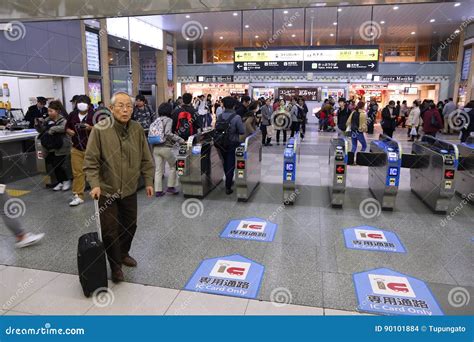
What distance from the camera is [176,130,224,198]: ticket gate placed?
542cm

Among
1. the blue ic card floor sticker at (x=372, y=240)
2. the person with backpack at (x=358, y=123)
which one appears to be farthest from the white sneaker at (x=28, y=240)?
the person with backpack at (x=358, y=123)

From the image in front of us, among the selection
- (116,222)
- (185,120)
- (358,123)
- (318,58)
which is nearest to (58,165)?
(185,120)

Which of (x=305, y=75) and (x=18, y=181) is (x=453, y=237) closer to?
(x=18, y=181)

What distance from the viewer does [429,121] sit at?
1022cm

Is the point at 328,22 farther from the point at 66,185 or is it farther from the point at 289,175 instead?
the point at 66,185

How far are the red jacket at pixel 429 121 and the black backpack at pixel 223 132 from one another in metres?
7.22

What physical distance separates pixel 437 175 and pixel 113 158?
4.33 metres

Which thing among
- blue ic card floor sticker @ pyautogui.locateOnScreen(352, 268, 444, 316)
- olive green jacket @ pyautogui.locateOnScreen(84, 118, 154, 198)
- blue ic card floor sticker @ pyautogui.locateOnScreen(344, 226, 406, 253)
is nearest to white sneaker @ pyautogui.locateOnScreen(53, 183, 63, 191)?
olive green jacket @ pyautogui.locateOnScreen(84, 118, 154, 198)

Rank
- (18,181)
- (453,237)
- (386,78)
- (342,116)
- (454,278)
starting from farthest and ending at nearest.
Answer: (386,78) → (342,116) → (18,181) → (453,237) → (454,278)

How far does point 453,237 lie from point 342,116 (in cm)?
587

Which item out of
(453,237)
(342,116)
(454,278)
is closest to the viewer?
(454,278)
